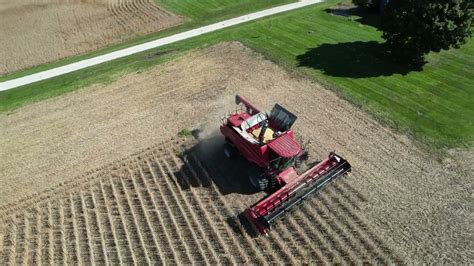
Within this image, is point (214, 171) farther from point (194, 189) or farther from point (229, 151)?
point (194, 189)

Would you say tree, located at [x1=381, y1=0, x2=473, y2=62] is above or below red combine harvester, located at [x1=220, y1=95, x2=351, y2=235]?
above

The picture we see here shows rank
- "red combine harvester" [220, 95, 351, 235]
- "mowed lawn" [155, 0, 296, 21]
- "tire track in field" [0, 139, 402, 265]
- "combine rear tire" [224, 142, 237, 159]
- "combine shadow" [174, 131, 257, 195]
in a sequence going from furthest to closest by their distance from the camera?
"mowed lawn" [155, 0, 296, 21] → "combine rear tire" [224, 142, 237, 159] → "combine shadow" [174, 131, 257, 195] → "red combine harvester" [220, 95, 351, 235] → "tire track in field" [0, 139, 402, 265]

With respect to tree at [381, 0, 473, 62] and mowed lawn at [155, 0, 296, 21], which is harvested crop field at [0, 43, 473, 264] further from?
mowed lawn at [155, 0, 296, 21]

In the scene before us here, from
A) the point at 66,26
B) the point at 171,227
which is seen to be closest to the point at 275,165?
the point at 171,227

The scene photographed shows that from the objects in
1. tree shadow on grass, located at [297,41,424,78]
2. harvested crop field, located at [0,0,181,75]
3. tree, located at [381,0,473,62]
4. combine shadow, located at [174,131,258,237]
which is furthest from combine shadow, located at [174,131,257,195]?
harvested crop field, located at [0,0,181,75]

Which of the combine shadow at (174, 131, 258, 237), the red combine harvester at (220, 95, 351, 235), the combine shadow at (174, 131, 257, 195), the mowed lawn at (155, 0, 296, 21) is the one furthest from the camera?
the mowed lawn at (155, 0, 296, 21)

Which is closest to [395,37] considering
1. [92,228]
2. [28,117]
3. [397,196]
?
[397,196]
